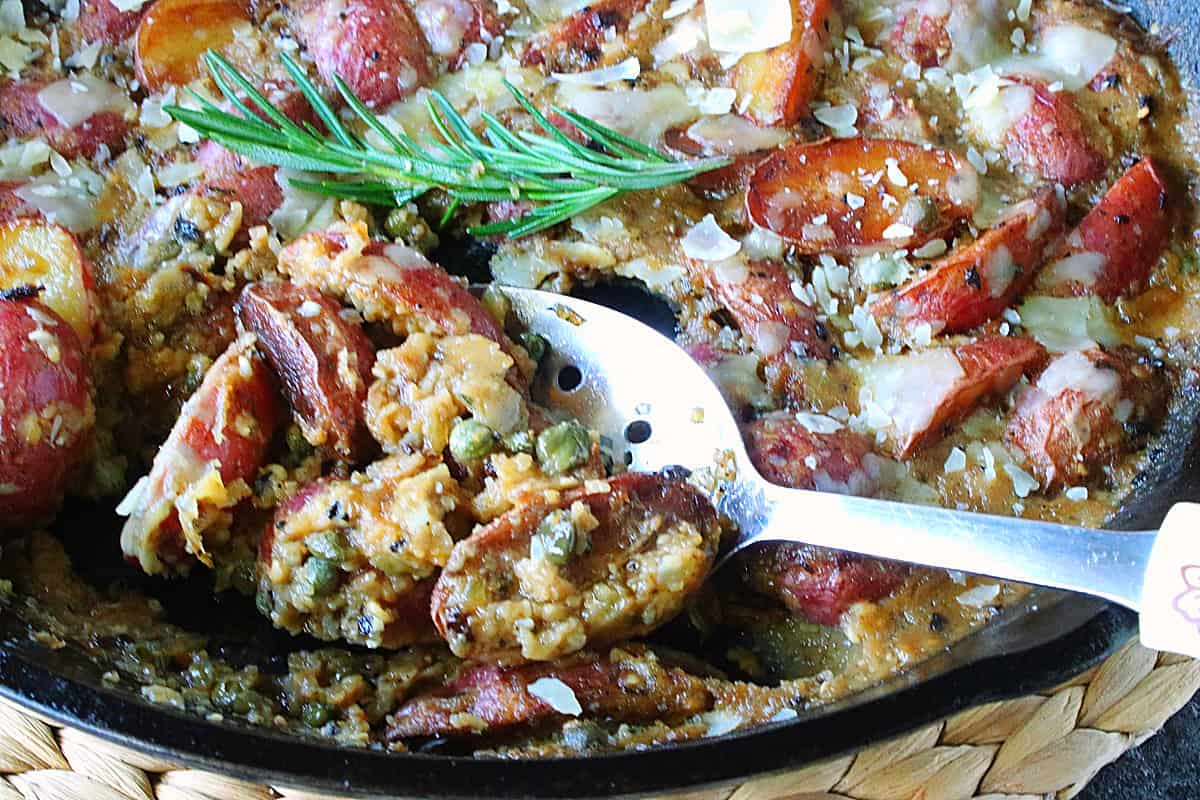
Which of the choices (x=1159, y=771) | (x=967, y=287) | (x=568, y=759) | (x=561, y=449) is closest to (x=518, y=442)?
(x=561, y=449)

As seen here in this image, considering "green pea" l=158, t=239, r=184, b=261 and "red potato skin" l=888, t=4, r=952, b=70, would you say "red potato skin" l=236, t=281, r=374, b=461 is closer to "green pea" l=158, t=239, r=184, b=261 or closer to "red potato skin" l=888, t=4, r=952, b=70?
"green pea" l=158, t=239, r=184, b=261

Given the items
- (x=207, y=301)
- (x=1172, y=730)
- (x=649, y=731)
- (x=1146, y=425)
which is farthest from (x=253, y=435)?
(x=1172, y=730)

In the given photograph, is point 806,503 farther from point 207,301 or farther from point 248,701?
point 207,301

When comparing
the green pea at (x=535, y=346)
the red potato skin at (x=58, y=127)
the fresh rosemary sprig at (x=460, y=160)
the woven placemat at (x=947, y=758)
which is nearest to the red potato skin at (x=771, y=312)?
the fresh rosemary sprig at (x=460, y=160)

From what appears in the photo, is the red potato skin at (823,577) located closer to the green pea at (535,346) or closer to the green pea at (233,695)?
the green pea at (535,346)

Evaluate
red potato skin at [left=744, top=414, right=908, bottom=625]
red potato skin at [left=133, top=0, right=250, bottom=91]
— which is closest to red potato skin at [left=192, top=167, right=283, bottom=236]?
red potato skin at [left=133, top=0, right=250, bottom=91]

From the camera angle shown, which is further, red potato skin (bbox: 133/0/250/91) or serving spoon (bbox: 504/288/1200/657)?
red potato skin (bbox: 133/0/250/91)
